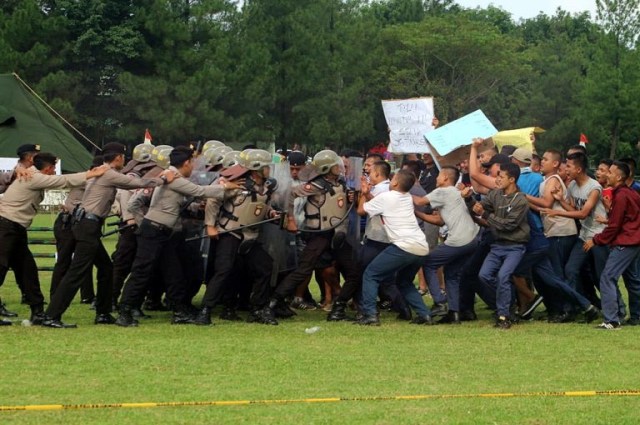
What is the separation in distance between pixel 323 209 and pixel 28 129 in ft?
44.7

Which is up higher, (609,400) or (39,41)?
(39,41)

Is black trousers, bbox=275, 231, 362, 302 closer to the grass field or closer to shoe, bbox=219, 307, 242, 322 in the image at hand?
the grass field

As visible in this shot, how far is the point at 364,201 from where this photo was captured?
42.3 ft

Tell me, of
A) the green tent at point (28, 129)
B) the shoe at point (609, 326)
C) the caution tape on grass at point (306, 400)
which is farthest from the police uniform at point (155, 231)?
the green tent at point (28, 129)

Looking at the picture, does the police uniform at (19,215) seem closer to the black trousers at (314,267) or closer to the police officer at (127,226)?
the police officer at (127,226)

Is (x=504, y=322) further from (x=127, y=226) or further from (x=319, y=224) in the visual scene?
(x=127, y=226)

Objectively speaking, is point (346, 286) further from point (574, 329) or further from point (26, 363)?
point (26, 363)

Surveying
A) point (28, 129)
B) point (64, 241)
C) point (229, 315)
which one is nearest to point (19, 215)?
point (64, 241)

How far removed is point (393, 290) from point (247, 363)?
399cm

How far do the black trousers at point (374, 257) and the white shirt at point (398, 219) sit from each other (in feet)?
1.70

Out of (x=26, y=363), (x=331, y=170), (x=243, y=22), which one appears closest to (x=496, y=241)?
(x=331, y=170)

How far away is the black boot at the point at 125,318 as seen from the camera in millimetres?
12109

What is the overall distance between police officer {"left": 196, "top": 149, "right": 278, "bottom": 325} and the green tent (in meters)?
12.7

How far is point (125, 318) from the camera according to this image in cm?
1214
